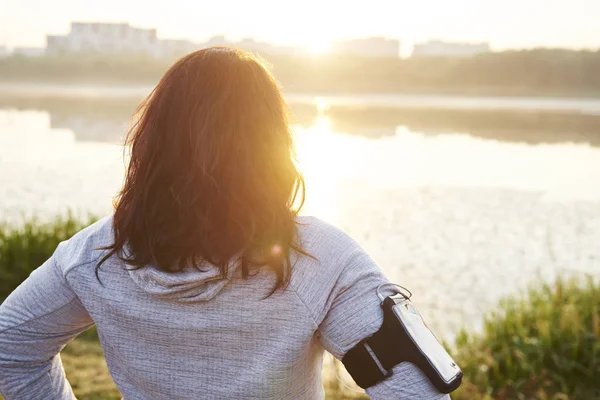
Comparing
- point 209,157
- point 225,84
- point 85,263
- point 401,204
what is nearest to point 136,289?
point 85,263

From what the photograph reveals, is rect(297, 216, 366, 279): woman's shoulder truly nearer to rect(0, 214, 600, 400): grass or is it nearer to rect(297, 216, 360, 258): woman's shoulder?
rect(297, 216, 360, 258): woman's shoulder

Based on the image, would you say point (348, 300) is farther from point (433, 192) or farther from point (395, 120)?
point (395, 120)

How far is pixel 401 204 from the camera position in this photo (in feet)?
49.4

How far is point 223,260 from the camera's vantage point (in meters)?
1.22

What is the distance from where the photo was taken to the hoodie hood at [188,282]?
1.23 m

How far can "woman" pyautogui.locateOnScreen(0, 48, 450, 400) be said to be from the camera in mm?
1197

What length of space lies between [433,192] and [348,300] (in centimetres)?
1599

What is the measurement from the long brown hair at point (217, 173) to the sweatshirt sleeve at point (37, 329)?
203mm

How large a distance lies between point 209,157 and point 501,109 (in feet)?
174

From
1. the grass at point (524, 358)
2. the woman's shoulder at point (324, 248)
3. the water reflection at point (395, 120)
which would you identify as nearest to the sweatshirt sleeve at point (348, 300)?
the woman's shoulder at point (324, 248)

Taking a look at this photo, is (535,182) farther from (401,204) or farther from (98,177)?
(98,177)

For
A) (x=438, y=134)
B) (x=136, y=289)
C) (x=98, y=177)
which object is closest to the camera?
(x=136, y=289)

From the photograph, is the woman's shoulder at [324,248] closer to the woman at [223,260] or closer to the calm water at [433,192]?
the woman at [223,260]

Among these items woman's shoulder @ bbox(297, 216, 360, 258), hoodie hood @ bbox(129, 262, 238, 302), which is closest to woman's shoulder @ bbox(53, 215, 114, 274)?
hoodie hood @ bbox(129, 262, 238, 302)
